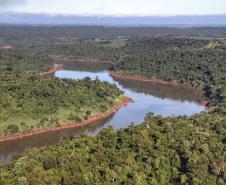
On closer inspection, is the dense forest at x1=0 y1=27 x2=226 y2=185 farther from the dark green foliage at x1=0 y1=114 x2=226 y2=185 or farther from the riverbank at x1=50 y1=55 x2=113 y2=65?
the riverbank at x1=50 y1=55 x2=113 y2=65

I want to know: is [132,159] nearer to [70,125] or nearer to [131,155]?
[131,155]

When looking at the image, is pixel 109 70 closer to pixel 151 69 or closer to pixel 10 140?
pixel 151 69

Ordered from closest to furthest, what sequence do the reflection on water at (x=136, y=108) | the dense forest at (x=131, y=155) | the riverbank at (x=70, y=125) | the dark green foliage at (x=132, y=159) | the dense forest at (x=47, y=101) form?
the dark green foliage at (x=132, y=159) → the dense forest at (x=131, y=155) → the reflection on water at (x=136, y=108) → the riverbank at (x=70, y=125) → the dense forest at (x=47, y=101)

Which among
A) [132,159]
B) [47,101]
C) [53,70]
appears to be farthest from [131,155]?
[53,70]

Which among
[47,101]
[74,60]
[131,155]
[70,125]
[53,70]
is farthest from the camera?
[74,60]

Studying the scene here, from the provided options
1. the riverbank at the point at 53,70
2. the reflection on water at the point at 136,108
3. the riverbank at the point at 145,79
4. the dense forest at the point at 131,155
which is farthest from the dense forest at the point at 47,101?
the riverbank at the point at 53,70

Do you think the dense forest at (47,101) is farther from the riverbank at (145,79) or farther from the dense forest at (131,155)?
the riverbank at (145,79)

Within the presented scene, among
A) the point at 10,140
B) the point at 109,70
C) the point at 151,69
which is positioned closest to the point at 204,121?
the point at 10,140

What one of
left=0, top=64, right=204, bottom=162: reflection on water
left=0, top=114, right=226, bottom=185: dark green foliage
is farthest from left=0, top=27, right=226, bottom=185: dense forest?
left=0, top=64, right=204, bottom=162: reflection on water

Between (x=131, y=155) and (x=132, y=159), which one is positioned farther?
(x=131, y=155)
